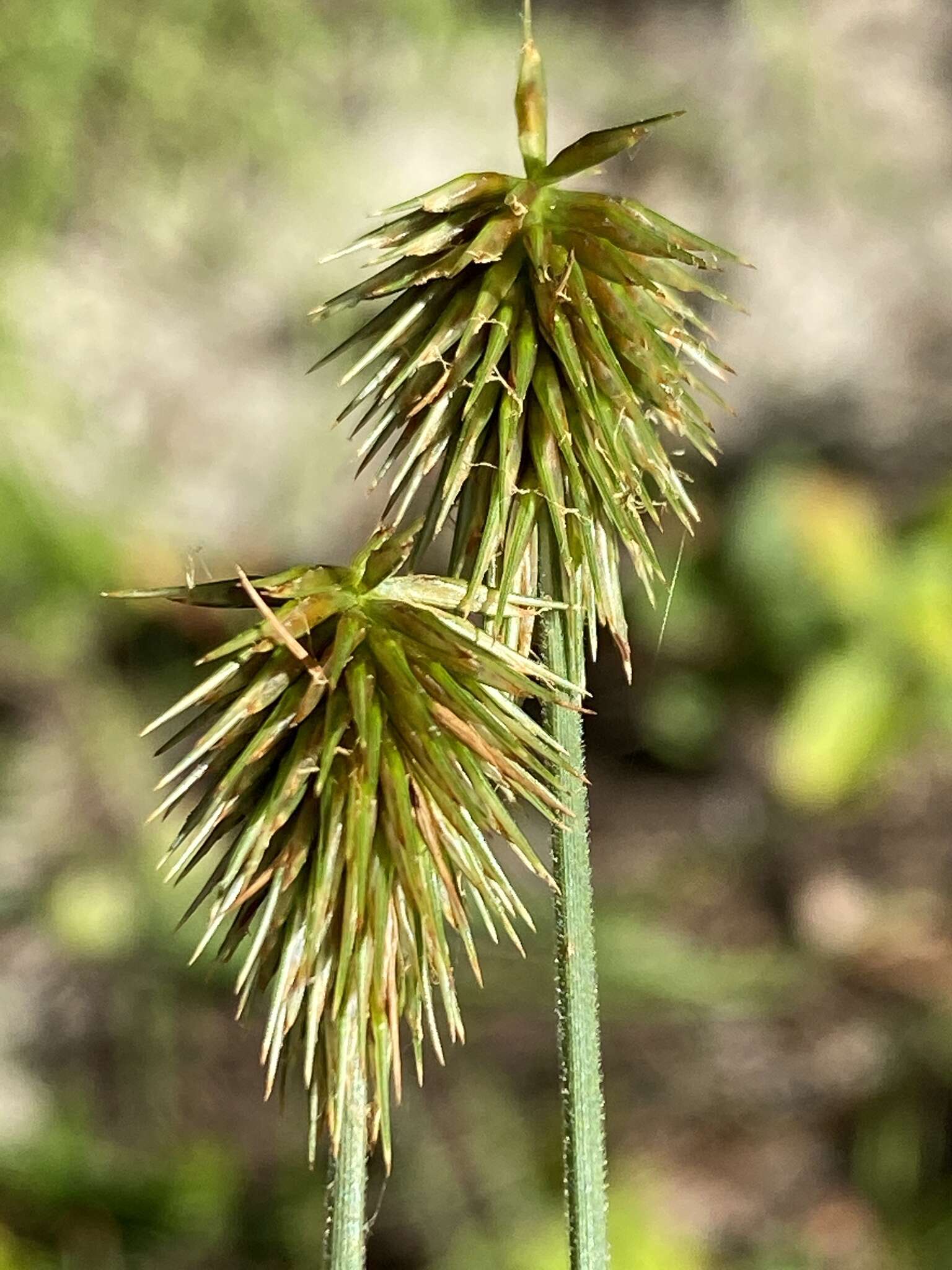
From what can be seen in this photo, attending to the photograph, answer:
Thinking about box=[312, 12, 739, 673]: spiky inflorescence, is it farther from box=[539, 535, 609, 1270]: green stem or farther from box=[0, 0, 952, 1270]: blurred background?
box=[0, 0, 952, 1270]: blurred background

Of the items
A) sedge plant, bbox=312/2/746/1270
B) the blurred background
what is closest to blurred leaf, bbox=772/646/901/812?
the blurred background

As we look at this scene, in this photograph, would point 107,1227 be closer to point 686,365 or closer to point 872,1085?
point 872,1085

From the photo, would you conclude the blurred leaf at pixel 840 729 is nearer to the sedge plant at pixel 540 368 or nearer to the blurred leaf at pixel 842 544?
the blurred leaf at pixel 842 544

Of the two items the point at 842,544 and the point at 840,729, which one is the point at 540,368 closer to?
Result: the point at 840,729

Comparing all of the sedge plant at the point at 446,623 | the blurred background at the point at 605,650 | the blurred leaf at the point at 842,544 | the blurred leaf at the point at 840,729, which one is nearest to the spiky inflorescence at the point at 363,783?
the sedge plant at the point at 446,623

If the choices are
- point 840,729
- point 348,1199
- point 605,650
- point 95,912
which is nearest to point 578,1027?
point 348,1199

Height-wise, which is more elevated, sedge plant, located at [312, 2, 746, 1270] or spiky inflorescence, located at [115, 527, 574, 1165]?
sedge plant, located at [312, 2, 746, 1270]
